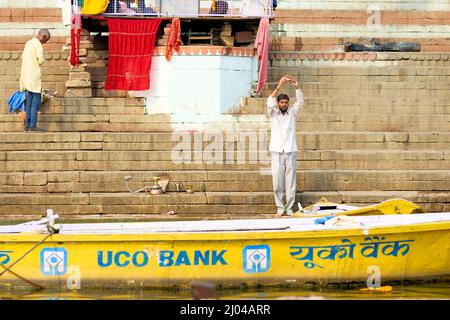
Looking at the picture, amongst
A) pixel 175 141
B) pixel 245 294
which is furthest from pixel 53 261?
pixel 175 141

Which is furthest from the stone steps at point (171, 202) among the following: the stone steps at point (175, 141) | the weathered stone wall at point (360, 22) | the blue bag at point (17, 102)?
the weathered stone wall at point (360, 22)

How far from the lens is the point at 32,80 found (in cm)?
1717

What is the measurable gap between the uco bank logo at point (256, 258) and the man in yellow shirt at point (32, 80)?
6182 millimetres

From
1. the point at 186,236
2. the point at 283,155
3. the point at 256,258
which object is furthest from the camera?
the point at 283,155

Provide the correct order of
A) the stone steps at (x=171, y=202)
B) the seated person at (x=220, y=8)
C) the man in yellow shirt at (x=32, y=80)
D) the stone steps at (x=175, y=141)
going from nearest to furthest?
the stone steps at (x=171, y=202) → the stone steps at (x=175, y=141) → the man in yellow shirt at (x=32, y=80) → the seated person at (x=220, y=8)

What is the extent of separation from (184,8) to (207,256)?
321 inches

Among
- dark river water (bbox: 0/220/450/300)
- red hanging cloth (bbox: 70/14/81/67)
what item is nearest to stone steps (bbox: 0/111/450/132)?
red hanging cloth (bbox: 70/14/81/67)

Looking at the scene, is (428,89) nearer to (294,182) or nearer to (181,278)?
(294,182)

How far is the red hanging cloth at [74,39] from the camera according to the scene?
19.0 metres

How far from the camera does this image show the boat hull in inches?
468

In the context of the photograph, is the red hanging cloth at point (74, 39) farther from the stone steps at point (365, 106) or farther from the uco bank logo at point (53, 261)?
the uco bank logo at point (53, 261)

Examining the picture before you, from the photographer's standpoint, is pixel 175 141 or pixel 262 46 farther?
pixel 262 46

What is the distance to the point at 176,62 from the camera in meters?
18.6

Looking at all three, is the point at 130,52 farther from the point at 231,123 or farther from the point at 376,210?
the point at 376,210
